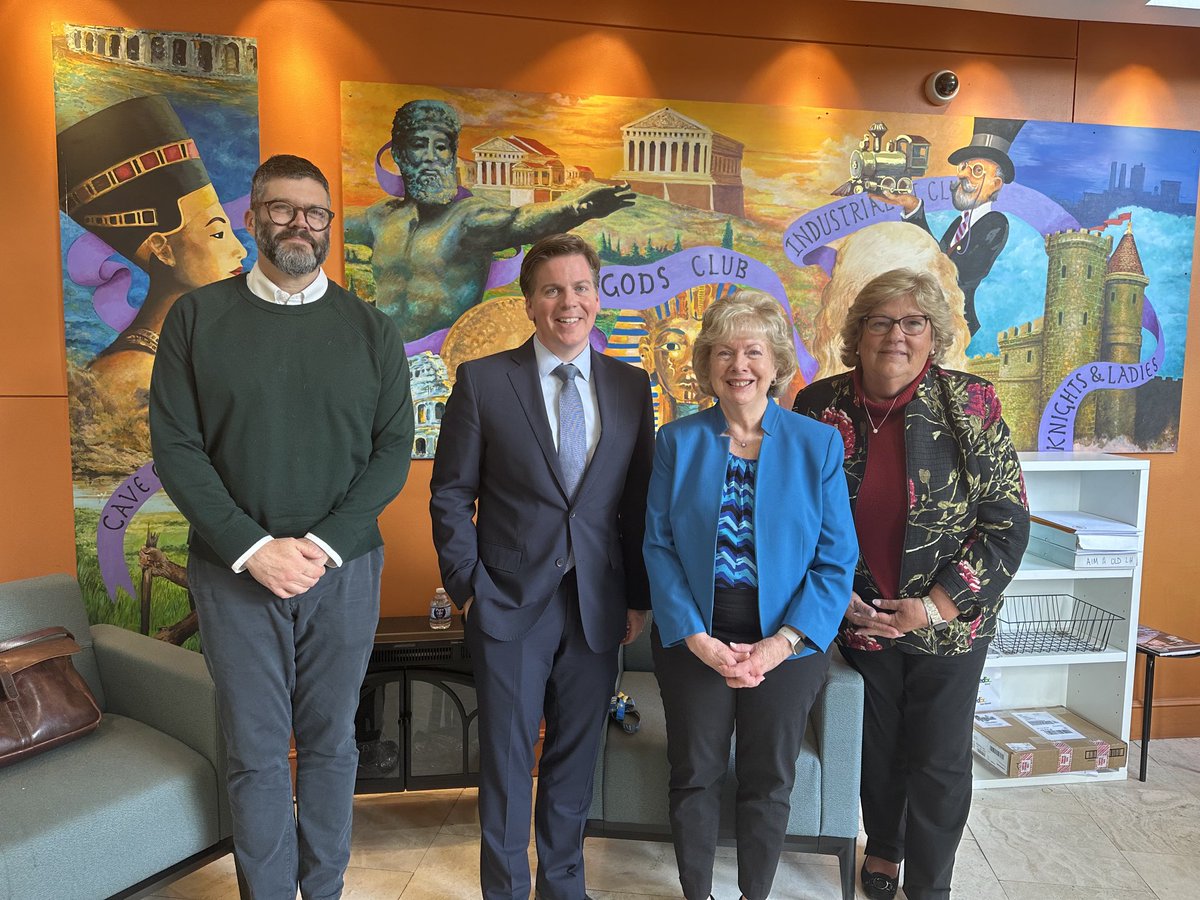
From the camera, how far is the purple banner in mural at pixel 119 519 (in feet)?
10.4

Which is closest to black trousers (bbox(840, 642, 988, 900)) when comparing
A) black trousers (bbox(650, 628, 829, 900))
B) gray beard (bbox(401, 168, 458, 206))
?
black trousers (bbox(650, 628, 829, 900))

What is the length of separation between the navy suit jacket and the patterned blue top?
30 cm

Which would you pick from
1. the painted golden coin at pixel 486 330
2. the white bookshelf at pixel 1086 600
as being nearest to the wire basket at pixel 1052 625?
the white bookshelf at pixel 1086 600

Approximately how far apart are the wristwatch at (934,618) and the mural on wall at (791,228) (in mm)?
1404

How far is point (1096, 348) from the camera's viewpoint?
11.8ft

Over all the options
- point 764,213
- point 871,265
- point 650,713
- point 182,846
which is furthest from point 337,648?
point 871,265

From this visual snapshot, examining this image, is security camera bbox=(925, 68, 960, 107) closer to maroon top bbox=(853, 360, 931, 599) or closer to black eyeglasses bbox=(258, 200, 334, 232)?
maroon top bbox=(853, 360, 931, 599)

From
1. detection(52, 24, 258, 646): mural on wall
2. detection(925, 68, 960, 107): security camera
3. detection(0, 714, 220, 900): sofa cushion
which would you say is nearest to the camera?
detection(0, 714, 220, 900): sofa cushion

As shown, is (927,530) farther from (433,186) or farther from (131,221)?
(131,221)

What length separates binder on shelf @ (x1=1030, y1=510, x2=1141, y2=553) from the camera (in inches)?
128

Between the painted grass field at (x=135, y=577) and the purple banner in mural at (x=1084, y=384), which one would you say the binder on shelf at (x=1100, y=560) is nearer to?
the purple banner in mural at (x=1084, y=384)

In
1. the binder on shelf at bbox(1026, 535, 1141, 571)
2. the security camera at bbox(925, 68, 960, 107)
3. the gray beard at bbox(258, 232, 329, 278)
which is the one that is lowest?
the binder on shelf at bbox(1026, 535, 1141, 571)

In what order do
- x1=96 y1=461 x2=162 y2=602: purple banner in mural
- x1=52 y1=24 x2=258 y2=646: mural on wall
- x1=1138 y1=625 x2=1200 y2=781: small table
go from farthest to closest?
x1=1138 y1=625 x2=1200 y2=781: small table < x1=96 y1=461 x2=162 y2=602: purple banner in mural < x1=52 y1=24 x2=258 y2=646: mural on wall

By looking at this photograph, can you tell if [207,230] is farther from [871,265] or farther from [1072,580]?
[1072,580]
